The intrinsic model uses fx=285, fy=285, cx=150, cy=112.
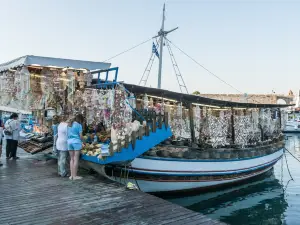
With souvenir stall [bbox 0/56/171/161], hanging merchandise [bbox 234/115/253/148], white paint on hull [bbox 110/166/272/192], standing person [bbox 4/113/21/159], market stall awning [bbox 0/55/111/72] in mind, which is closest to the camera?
market stall awning [bbox 0/55/111/72]

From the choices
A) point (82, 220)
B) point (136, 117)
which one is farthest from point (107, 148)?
point (82, 220)

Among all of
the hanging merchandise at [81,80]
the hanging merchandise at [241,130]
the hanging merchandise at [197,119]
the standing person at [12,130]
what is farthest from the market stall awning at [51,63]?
the hanging merchandise at [241,130]

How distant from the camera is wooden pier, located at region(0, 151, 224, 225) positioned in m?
4.48

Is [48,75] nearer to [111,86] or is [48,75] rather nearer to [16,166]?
[111,86]

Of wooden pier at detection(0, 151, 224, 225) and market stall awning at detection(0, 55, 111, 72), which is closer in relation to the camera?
wooden pier at detection(0, 151, 224, 225)

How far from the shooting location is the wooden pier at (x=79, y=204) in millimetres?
4480

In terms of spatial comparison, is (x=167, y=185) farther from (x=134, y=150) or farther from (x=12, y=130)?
(x=12, y=130)

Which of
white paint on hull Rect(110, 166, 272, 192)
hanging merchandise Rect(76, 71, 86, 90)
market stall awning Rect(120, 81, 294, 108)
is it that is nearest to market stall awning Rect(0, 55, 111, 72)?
hanging merchandise Rect(76, 71, 86, 90)

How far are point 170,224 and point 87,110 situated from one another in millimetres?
4771

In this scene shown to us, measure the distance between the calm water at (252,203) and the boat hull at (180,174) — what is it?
1.27 ft

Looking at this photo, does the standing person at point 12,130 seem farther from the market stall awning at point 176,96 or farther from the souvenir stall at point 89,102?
the market stall awning at point 176,96

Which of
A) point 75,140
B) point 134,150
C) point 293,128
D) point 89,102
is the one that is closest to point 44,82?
point 89,102

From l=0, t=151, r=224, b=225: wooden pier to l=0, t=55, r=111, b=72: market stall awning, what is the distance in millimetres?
2814

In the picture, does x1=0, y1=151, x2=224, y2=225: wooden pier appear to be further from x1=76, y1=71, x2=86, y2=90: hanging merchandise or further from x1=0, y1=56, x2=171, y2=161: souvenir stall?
x1=76, y1=71, x2=86, y2=90: hanging merchandise
